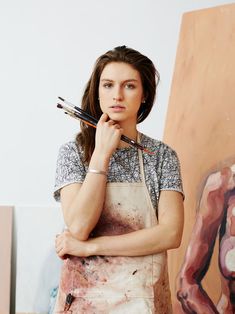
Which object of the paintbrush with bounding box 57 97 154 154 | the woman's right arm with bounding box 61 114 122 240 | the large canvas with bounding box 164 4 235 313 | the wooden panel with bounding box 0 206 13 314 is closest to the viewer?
the woman's right arm with bounding box 61 114 122 240

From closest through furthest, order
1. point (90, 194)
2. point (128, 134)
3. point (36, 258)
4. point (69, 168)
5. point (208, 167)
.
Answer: point (90, 194), point (69, 168), point (128, 134), point (208, 167), point (36, 258)

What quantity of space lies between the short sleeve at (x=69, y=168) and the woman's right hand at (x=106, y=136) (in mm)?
95

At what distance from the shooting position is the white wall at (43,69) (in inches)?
130

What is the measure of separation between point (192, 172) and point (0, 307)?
126cm

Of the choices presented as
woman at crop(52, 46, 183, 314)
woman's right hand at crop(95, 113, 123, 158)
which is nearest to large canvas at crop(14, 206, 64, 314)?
woman at crop(52, 46, 183, 314)

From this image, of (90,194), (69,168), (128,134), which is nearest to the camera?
(90,194)

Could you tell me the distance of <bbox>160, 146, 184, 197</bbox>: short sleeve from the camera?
79.9 inches

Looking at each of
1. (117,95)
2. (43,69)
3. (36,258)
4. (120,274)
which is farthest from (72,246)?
(43,69)

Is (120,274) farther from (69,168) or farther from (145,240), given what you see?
(69,168)

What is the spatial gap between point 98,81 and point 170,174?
41 cm

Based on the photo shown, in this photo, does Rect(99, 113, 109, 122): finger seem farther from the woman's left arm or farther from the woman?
the woman's left arm

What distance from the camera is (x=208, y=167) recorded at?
9.19 ft

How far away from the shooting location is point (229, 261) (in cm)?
269

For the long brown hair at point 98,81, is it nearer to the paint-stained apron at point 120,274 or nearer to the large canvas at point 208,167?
the paint-stained apron at point 120,274
